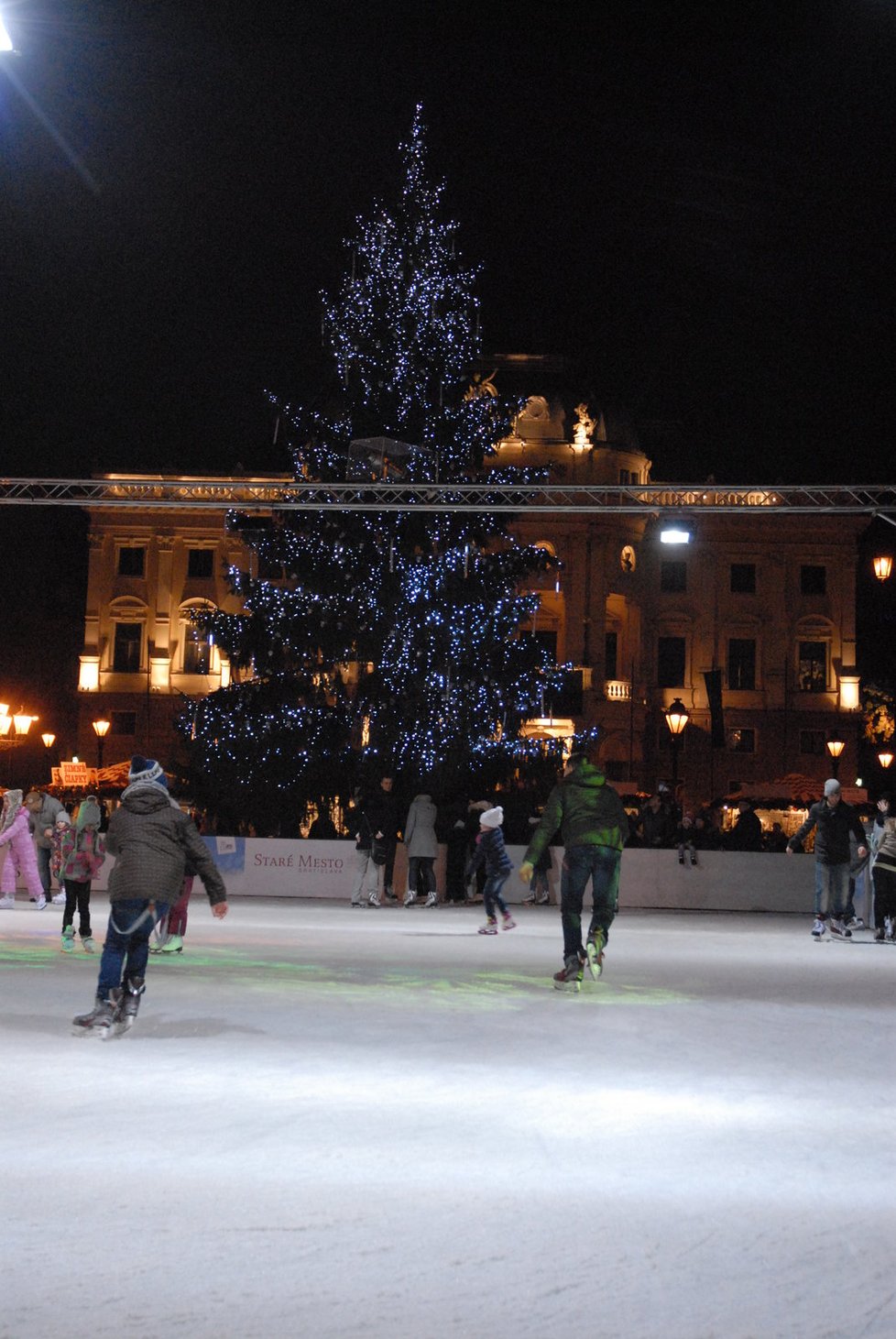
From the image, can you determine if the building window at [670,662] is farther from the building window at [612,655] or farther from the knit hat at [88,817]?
the knit hat at [88,817]

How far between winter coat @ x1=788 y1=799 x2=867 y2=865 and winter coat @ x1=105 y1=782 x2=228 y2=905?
1084cm

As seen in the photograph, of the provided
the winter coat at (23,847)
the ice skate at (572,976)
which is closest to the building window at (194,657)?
the winter coat at (23,847)

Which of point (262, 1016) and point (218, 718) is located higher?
point (218, 718)

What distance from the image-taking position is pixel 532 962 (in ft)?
47.5

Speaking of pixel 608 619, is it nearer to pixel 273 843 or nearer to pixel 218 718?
pixel 218 718

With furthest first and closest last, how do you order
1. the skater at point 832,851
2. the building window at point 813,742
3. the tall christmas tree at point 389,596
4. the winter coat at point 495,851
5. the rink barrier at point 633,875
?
the building window at point 813,742 → the tall christmas tree at point 389,596 → the rink barrier at point 633,875 → the winter coat at point 495,851 → the skater at point 832,851

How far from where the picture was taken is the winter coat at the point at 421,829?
79.3 ft

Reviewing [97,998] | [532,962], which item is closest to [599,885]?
[532,962]

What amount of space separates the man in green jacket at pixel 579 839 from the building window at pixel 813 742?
2346 inches

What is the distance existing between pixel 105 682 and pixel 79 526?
8727 mm

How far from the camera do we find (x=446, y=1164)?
228 inches

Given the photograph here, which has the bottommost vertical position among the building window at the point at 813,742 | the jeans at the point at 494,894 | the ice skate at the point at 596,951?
the ice skate at the point at 596,951

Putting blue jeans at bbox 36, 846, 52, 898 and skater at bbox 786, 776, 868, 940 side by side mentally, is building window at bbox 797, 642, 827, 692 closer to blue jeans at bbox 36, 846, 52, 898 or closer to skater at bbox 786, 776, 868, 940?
blue jeans at bbox 36, 846, 52, 898

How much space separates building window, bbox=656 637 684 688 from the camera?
7212 cm
